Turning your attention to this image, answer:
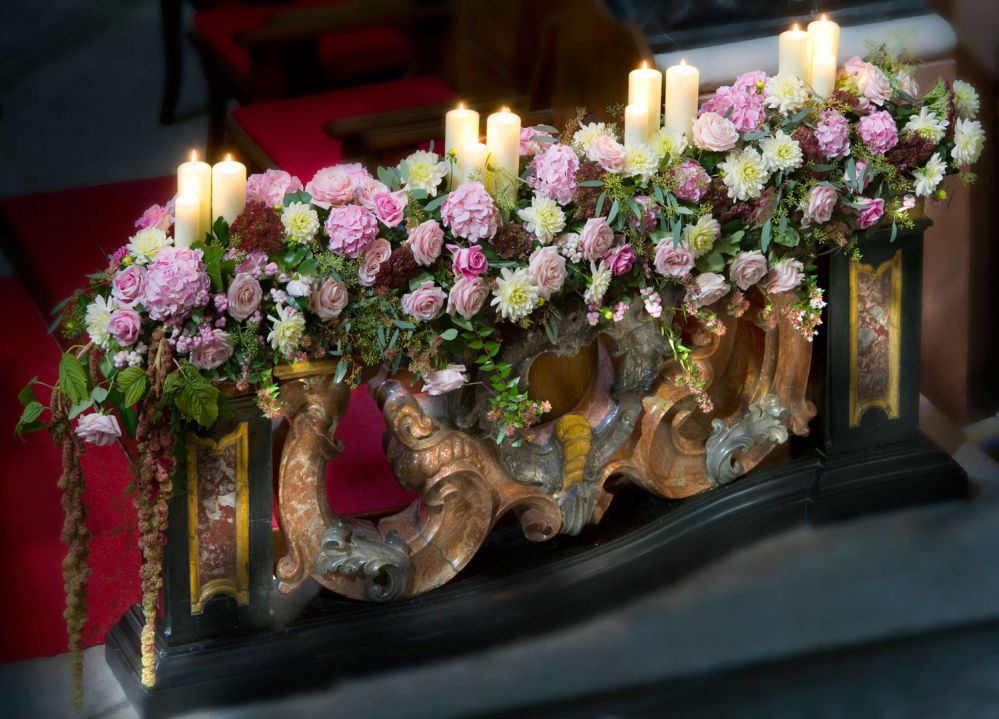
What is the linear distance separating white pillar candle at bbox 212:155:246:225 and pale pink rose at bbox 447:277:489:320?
0.47m

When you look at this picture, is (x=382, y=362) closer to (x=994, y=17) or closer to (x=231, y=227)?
(x=231, y=227)

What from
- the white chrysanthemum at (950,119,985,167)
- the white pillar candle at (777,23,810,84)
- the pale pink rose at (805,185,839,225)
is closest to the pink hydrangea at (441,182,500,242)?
the pale pink rose at (805,185,839,225)

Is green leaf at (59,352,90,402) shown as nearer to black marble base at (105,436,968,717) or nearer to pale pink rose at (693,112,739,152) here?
black marble base at (105,436,968,717)

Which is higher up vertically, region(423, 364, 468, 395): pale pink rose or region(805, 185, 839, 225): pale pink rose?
region(805, 185, 839, 225): pale pink rose

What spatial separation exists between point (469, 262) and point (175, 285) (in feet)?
2.03

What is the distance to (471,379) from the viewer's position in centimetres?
373

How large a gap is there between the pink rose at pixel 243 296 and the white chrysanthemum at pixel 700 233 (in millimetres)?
962

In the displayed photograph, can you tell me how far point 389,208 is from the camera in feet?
11.4

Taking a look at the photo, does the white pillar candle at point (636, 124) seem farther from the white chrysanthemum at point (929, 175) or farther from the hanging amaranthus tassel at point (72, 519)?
the hanging amaranthus tassel at point (72, 519)

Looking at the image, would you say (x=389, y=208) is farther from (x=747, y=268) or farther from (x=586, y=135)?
(x=747, y=268)

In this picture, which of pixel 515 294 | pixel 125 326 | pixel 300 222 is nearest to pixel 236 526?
pixel 125 326

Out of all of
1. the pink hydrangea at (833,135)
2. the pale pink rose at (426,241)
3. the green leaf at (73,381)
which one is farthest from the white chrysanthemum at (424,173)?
the pink hydrangea at (833,135)

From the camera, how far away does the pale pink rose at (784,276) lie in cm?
387

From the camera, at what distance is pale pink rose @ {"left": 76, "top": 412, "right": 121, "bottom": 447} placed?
3.23m
